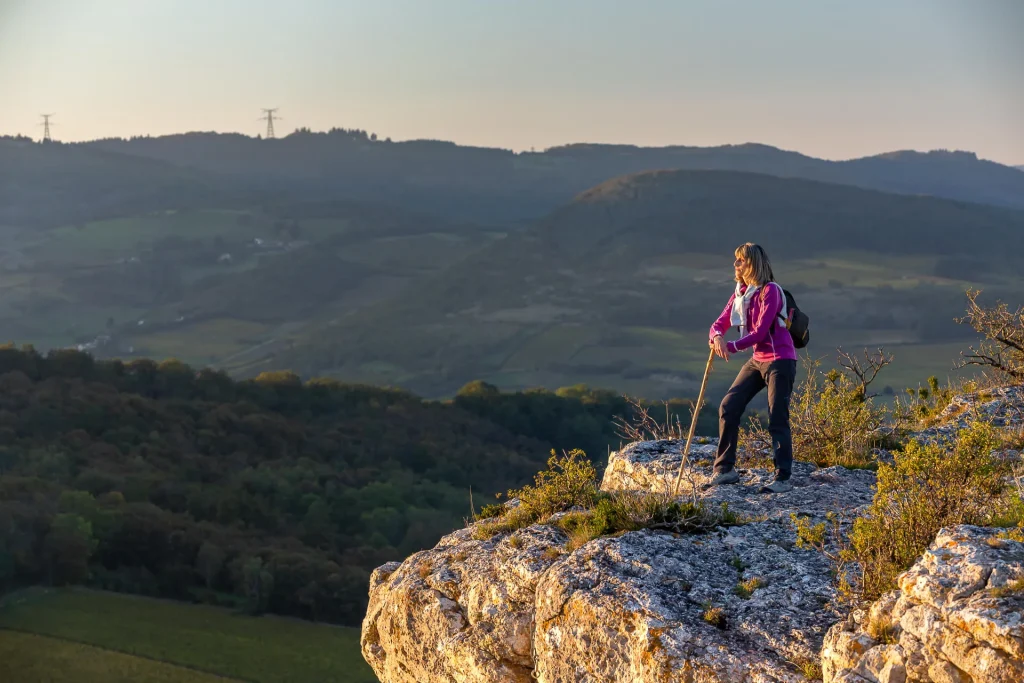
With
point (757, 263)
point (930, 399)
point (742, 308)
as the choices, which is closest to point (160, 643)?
point (930, 399)

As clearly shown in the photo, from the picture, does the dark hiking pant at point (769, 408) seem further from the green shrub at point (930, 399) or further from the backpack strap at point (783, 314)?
the green shrub at point (930, 399)

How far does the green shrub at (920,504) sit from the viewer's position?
7.10m

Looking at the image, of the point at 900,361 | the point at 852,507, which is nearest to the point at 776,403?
the point at 852,507

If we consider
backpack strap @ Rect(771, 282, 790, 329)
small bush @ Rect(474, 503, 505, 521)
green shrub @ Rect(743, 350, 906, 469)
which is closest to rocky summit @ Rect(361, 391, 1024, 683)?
small bush @ Rect(474, 503, 505, 521)

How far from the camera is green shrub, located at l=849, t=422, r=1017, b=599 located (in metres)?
7.10

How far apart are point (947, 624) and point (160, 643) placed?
70071mm

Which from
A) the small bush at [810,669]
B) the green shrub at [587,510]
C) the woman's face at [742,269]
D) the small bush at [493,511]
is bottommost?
the small bush at [493,511]

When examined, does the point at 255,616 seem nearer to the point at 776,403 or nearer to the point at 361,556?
the point at 361,556

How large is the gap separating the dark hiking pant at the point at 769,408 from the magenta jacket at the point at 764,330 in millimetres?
101

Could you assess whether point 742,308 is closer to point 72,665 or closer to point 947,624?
point 947,624

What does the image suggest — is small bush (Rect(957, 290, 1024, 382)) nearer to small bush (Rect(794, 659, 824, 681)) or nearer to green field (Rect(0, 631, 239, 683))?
small bush (Rect(794, 659, 824, 681))

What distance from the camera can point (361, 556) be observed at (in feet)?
264

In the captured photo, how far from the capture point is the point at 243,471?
9238 centimetres

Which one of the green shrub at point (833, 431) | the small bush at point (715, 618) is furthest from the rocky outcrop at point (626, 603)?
the green shrub at point (833, 431)
